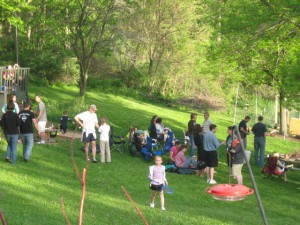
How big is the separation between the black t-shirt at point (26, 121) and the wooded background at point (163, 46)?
8.52m

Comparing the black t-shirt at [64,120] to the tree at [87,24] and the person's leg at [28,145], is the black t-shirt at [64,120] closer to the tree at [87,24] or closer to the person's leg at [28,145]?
the person's leg at [28,145]

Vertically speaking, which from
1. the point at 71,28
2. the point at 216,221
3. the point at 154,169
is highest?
the point at 71,28

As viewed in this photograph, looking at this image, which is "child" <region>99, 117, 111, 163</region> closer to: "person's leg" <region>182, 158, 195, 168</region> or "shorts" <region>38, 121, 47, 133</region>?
"shorts" <region>38, 121, 47, 133</region>

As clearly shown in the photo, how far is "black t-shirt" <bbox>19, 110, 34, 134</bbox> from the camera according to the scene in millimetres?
14930

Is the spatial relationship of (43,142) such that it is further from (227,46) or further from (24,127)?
(227,46)

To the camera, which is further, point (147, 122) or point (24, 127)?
point (147, 122)

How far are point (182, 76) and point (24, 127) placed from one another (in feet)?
87.0

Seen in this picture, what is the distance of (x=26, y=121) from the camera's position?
15.0 meters

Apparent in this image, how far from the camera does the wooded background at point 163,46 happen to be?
21.5 meters

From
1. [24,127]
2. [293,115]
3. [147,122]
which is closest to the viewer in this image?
[24,127]

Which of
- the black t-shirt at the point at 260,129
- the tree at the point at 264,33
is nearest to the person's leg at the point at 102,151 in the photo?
the black t-shirt at the point at 260,129

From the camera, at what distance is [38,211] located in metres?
10.3

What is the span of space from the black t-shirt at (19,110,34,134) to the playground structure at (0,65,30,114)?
4.65 m

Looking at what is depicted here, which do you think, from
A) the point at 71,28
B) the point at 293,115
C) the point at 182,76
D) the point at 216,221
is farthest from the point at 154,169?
the point at 293,115
